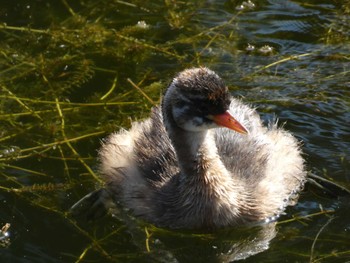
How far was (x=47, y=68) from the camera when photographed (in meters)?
9.14

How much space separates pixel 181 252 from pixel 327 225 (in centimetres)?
109

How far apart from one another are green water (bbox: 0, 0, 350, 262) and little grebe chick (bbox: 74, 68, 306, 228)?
0.14 meters

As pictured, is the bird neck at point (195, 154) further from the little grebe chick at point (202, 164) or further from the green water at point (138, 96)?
the green water at point (138, 96)

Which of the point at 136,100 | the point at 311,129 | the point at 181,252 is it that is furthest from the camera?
the point at 136,100

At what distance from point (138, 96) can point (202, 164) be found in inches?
70.4

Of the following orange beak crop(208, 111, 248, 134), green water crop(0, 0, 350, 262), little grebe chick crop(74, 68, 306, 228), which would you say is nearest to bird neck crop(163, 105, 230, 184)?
little grebe chick crop(74, 68, 306, 228)

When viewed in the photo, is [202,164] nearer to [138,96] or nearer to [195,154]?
[195,154]

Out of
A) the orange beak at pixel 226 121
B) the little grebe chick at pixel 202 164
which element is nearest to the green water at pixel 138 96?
the little grebe chick at pixel 202 164

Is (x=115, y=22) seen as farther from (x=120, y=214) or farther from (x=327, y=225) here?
(x=327, y=225)

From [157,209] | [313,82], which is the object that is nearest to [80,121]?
[157,209]

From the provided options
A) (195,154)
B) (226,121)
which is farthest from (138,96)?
(226,121)

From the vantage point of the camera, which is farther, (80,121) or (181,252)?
(80,121)

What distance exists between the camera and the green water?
7.07 metres

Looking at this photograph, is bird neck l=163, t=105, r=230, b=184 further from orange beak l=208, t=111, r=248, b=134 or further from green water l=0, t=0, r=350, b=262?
green water l=0, t=0, r=350, b=262
